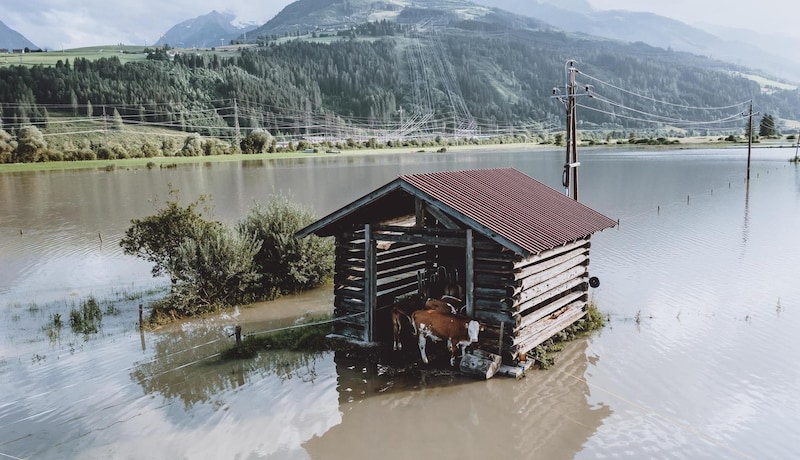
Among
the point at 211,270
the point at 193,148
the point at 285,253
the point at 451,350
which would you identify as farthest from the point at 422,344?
the point at 193,148

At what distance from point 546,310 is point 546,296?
1.07ft

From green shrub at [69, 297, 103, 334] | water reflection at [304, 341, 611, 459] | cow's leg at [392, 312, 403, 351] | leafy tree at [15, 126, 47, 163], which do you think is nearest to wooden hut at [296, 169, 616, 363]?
cow's leg at [392, 312, 403, 351]

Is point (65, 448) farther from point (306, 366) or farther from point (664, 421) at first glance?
point (664, 421)

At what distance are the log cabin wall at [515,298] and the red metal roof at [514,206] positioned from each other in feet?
1.74

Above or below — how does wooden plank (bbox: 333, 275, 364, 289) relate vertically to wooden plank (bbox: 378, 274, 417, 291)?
above

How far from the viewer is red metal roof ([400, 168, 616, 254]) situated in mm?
11406

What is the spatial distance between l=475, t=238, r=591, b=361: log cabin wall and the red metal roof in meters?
0.53

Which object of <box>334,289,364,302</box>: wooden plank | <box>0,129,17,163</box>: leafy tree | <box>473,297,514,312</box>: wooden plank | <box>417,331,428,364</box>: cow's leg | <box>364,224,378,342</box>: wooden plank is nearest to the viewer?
<box>473,297,514,312</box>: wooden plank

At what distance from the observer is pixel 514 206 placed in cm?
1330

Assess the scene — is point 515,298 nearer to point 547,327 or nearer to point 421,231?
point 547,327

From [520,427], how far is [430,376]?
7.86ft

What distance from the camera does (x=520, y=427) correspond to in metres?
9.75

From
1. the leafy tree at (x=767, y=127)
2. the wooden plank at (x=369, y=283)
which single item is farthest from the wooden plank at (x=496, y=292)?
the leafy tree at (x=767, y=127)

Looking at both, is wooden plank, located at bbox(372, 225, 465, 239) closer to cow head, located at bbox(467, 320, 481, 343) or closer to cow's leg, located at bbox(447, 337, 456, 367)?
cow head, located at bbox(467, 320, 481, 343)
